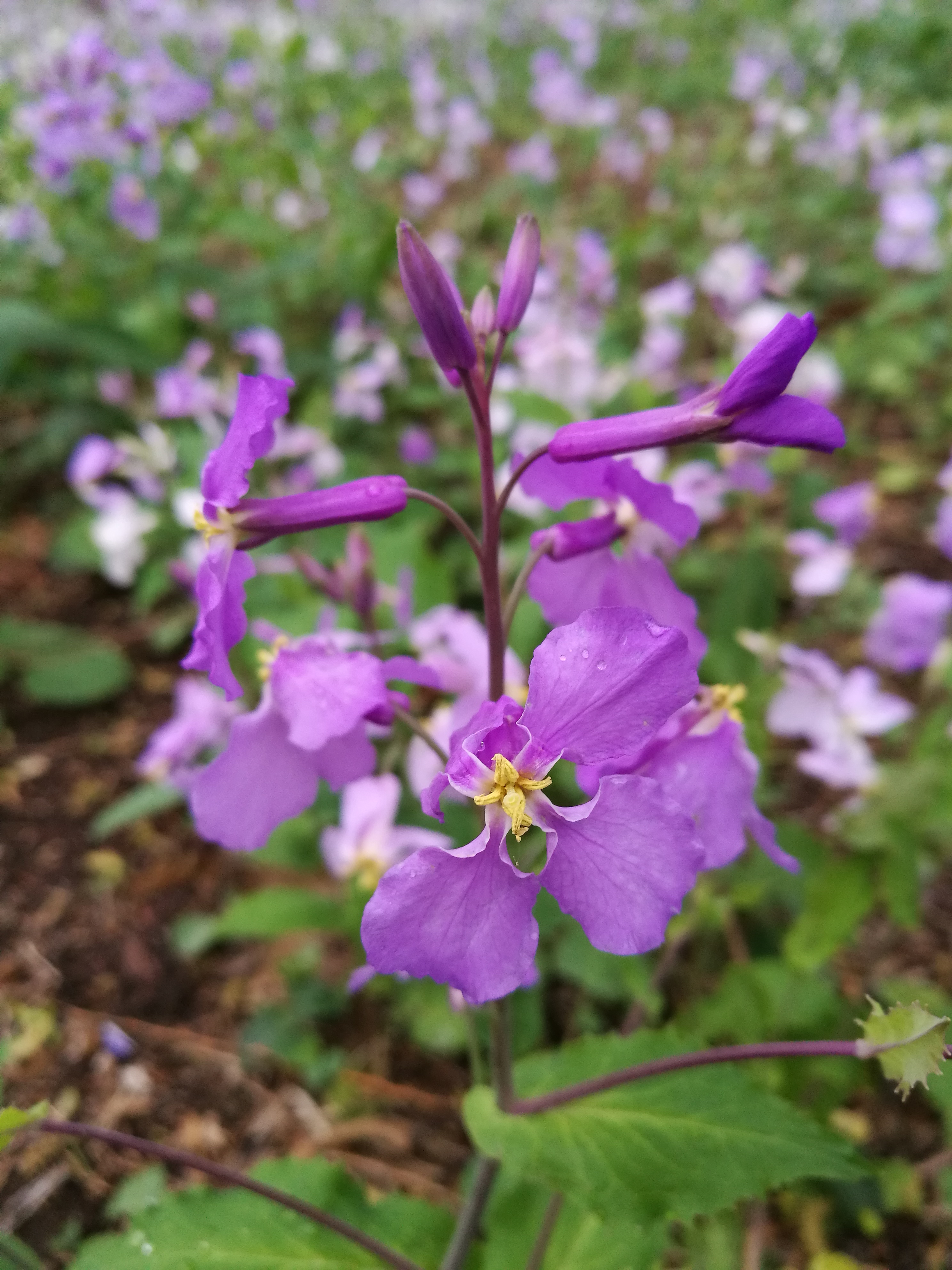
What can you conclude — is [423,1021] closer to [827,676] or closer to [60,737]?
[827,676]

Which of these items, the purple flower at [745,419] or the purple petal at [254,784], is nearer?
the purple flower at [745,419]

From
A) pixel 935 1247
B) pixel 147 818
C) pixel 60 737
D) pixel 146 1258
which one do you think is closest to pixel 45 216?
pixel 60 737

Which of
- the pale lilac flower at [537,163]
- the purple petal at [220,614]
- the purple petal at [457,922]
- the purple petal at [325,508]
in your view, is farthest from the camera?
the pale lilac flower at [537,163]

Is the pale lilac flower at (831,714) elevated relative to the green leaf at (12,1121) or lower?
lower

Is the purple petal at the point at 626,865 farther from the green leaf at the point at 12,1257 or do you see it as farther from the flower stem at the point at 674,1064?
the green leaf at the point at 12,1257

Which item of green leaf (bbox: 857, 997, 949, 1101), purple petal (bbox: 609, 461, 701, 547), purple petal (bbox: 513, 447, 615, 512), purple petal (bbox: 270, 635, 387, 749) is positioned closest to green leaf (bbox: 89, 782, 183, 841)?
purple petal (bbox: 270, 635, 387, 749)

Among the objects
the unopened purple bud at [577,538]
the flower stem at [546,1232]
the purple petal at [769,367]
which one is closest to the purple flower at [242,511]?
the unopened purple bud at [577,538]
